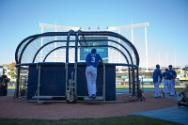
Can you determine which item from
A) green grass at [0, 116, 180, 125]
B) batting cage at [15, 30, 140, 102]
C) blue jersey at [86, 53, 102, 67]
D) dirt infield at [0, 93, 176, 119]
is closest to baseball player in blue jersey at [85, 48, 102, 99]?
blue jersey at [86, 53, 102, 67]

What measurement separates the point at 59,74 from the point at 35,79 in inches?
48.5

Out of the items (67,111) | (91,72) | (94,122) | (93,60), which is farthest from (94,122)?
(93,60)

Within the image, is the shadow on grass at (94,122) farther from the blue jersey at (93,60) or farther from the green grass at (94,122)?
the blue jersey at (93,60)

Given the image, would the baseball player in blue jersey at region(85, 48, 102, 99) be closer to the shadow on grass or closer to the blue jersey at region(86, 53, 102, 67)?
the blue jersey at region(86, 53, 102, 67)

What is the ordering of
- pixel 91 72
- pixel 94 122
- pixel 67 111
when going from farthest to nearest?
pixel 91 72, pixel 67 111, pixel 94 122

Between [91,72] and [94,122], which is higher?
[91,72]

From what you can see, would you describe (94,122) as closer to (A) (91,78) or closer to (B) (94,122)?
(B) (94,122)

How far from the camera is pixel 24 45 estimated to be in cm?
1258

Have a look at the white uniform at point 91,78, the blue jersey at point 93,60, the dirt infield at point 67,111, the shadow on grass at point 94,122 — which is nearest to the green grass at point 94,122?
the shadow on grass at point 94,122

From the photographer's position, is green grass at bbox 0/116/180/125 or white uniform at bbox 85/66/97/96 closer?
green grass at bbox 0/116/180/125

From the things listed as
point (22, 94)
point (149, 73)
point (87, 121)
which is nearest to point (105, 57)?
point (22, 94)

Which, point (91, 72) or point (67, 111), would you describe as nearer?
point (67, 111)

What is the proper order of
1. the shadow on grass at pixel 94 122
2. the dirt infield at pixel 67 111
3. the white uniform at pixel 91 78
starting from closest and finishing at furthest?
1. the shadow on grass at pixel 94 122
2. the dirt infield at pixel 67 111
3. the white uniform at pixel 91 78

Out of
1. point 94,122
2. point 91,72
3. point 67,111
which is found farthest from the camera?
point 91,72
